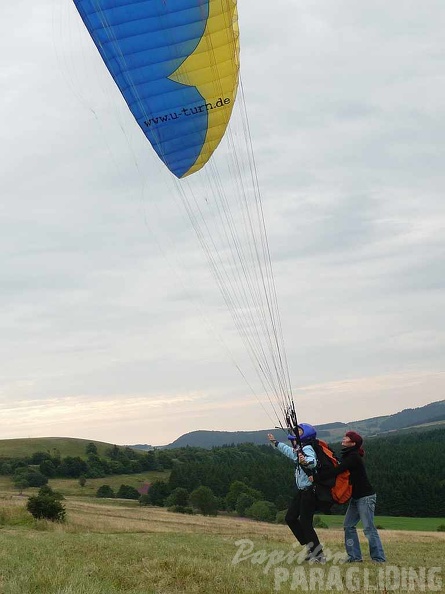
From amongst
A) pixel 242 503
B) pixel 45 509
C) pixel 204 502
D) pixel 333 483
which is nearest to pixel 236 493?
pixel 242 503

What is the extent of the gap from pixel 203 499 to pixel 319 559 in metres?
75.0

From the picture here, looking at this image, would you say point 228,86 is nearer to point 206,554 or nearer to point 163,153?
point 163,153

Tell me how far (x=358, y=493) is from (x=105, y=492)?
92.6 meters

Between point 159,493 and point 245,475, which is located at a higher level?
point 245,475

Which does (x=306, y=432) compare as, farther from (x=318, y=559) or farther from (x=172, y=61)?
(x=172, y=61)

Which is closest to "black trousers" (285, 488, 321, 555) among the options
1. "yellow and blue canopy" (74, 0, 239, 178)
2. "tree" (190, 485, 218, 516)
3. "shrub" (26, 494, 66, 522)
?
"yellow and blue canopy" (74, 0, 239, 178)

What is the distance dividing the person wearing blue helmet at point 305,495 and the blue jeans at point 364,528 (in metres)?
0.52

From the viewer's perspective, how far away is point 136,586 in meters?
7.91

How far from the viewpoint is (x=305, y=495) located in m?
10.5

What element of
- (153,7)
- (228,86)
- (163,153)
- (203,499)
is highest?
(153,7)

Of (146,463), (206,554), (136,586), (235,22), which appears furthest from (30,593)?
(146,463)

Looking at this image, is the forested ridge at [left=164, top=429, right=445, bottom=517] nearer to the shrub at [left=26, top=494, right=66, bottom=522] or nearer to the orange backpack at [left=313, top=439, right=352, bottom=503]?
the shrub at [left=26, top=494, right=66, bottom=522]

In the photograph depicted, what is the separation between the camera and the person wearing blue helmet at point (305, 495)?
10.3m

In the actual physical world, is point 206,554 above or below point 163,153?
below
